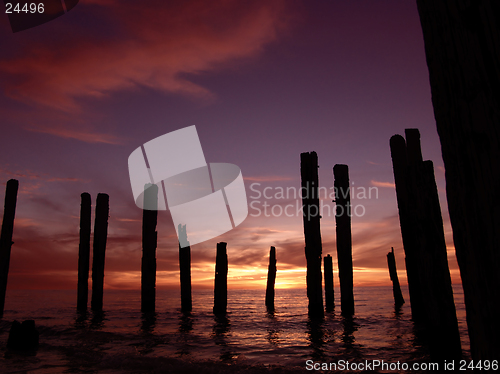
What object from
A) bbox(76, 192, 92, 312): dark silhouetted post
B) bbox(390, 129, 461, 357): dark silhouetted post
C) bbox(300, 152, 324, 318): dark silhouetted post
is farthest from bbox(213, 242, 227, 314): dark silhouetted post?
bbox(390, 129, 461, 357): dark silhouetted post

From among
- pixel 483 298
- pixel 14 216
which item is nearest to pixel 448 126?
pixel 483 298

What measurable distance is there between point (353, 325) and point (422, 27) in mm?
9544

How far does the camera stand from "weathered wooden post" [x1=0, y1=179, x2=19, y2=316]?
35.5ft

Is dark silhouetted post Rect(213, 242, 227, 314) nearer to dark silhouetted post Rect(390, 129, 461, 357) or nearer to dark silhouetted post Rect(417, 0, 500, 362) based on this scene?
dark silhouetted post Rect(390, 129, 461, 357)

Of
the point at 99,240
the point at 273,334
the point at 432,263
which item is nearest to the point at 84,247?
the point at 99,240

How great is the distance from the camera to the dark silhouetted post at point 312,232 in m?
9.10

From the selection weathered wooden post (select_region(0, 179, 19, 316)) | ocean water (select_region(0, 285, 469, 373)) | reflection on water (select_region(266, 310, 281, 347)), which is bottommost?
reflection on water (select_region(266, 310, 281, 347))

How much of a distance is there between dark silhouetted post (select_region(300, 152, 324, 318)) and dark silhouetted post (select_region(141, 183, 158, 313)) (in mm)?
5429

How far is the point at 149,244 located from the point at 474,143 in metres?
11.2

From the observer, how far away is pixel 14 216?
11.1 meters

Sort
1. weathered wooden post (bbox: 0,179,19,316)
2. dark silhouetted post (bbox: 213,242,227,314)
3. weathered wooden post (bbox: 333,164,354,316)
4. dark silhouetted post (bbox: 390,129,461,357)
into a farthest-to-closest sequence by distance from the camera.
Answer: dark silhouetted post (bbox: 213,242,227,314) → weathered wooden post (bbox: 0,179,19,316) → weathered wooden post (bbox: 333,164,354,316) → dark silhouetted post (bbox: 390,129,461,357)

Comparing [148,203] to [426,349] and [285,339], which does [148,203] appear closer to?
[285,339]

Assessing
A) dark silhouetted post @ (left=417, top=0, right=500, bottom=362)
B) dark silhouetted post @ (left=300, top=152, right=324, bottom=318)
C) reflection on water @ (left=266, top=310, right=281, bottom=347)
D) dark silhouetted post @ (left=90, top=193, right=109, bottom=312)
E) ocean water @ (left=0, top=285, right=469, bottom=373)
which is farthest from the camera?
dark silhouetted post @ (left=90, top=193, right=109, bottom=312)

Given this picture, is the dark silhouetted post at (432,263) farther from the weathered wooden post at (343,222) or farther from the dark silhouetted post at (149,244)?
the dark silhouetted post at (149,244)
